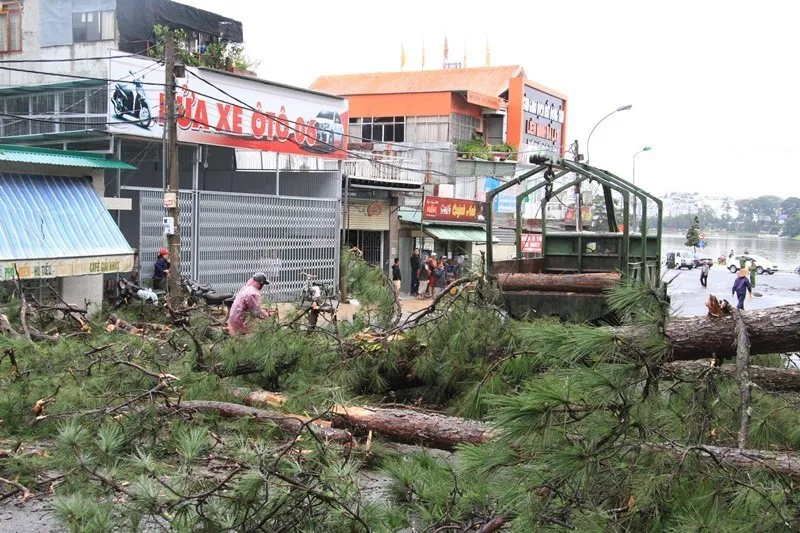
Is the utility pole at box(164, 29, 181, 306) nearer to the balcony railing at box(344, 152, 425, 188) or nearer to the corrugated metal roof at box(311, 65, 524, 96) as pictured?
the balcony railing at box(344, 152, 425, 188)

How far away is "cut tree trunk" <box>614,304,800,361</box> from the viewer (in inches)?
183

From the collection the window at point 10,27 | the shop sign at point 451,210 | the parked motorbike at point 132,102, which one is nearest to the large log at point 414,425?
the parked motorbike at point 132,102

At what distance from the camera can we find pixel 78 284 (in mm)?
15352

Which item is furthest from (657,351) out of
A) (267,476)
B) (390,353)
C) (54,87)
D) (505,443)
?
(54,87)

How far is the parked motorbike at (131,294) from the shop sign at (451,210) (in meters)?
11.3

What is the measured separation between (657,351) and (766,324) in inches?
48.9

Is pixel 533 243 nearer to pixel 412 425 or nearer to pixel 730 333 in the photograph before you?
pixel 412 425

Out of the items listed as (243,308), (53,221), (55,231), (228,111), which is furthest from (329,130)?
(243,308)

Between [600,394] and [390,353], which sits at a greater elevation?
[600,394]

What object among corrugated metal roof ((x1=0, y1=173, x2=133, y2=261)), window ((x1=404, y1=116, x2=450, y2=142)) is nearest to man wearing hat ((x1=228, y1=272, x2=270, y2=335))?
corrugated metal roof ((x1=0, y1=173, x2=133, y2=261))

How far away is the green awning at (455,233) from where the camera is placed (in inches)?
1034

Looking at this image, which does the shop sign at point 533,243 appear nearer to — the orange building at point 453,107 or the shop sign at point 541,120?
the orange building at point 453,107

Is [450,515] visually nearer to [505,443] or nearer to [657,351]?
[505,443]

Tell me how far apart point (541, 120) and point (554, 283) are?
34.7m
